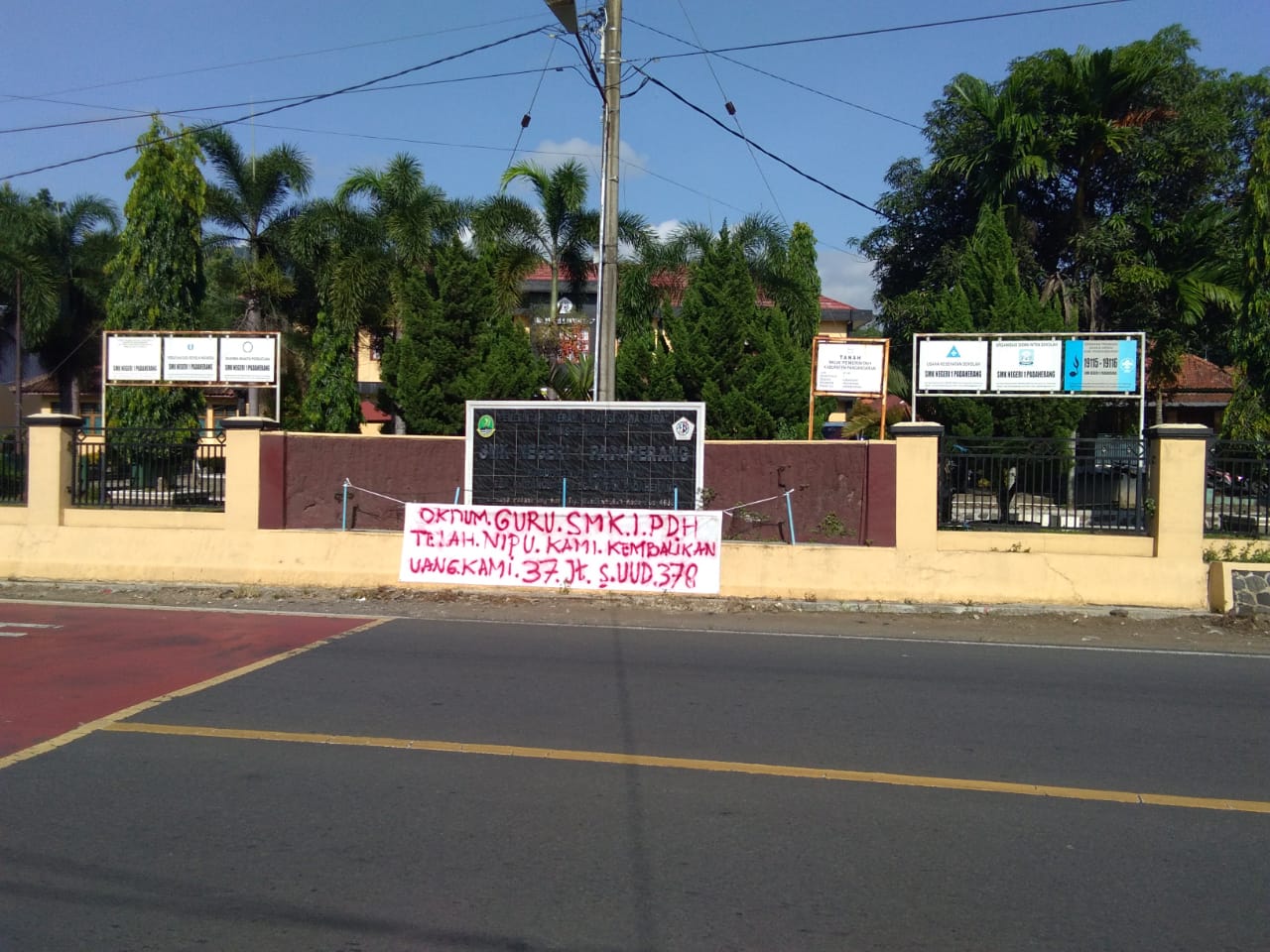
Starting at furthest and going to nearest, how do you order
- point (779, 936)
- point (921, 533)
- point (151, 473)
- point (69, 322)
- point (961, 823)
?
point (69, 322), point (151, 473), point (921, 533), point (961, 823), point (779, 936)

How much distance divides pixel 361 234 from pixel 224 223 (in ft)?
14.8

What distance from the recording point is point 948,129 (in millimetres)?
31734

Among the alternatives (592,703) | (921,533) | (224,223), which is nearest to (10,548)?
(592,703)

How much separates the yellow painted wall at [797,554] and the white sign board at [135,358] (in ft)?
16.6

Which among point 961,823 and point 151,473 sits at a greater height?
point 151,473

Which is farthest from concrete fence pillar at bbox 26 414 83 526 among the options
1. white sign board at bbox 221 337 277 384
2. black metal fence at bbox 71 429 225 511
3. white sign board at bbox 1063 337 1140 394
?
white sign board at bbox 1063 337 1140 394

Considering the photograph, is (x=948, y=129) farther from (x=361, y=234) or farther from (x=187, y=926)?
(x=187, y=926)

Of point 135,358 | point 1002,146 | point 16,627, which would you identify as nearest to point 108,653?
point 16,627

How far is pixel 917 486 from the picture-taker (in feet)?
44.5

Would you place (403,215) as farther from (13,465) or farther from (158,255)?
(13,465)

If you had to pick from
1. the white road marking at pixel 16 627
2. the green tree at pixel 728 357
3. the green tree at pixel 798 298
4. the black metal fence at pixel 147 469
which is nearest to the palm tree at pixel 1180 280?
the green tree at pixel 798 298

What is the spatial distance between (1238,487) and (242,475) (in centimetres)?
1320

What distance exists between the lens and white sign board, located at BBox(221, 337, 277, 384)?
20.0m

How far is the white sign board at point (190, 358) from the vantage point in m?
20.3
